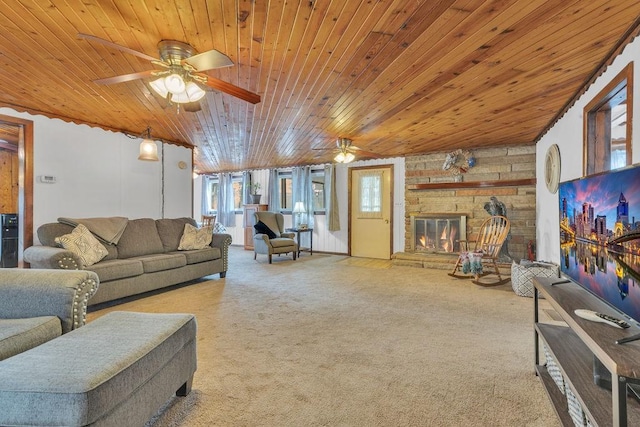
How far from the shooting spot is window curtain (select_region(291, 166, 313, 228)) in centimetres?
776

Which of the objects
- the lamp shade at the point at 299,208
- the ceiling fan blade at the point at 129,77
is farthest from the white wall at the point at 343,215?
the ceiling fan blade at the point at 129,77

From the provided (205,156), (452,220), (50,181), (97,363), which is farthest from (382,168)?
(97,363)

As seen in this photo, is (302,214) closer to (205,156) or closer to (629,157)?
(205,156)

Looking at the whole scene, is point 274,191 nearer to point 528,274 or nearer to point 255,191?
point 255,191

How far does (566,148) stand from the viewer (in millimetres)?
3545

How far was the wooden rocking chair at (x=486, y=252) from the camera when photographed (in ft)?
14.8

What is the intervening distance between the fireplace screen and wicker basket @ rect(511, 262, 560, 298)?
1.80 meters

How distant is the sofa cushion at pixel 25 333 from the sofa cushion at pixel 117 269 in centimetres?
174

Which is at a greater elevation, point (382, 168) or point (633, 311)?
point (382, 168)

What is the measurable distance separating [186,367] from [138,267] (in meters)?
2.38

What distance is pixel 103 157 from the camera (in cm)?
467

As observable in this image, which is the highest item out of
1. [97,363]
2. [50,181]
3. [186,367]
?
[50,181]

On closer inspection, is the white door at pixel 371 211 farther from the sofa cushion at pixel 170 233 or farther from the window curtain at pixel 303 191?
the sofa cushion at pixel 170 233

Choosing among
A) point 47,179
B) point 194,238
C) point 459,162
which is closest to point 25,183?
point 47,179
